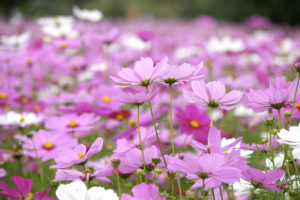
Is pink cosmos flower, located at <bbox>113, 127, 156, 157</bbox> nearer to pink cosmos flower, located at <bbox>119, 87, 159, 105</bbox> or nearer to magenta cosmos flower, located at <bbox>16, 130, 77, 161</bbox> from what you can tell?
pink cosmos flower, located at <bbox>119, 87, 159, 105</bbox>

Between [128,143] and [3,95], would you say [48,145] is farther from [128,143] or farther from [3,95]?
[3,95]

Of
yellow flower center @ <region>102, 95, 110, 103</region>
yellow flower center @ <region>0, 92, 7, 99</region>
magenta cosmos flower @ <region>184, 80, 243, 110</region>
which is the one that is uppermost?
magenta cosmos flower @ <region>184, 80, 243, 110</region>

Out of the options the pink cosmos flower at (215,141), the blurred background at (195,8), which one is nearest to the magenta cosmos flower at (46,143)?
the pink cosmos flower at (215,141)

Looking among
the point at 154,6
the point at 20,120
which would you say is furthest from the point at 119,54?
the point at 154,6

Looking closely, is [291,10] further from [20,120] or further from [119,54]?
[20,120]

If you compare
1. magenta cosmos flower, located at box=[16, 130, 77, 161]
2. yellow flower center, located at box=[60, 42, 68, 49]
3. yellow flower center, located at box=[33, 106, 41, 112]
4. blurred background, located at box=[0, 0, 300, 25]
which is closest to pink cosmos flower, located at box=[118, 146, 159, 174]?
magenta cosmos flower, located at box=[16, 130, 77, 161]

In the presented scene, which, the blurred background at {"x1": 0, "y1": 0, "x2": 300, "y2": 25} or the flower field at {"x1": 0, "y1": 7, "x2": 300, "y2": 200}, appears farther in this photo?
the blurred background at {"x1": 0, "y1": 0, "x2": 300, "y2": 25}

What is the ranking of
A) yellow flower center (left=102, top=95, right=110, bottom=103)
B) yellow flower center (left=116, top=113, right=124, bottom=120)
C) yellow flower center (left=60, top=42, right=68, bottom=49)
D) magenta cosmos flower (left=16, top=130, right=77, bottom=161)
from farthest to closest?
1. yellow flower center (left=60, top=42, right=68, bottom=49)
2. yellow flower center (left=102, top=95, right=110, bottom=103)
3. yellow flower center (left=116, top=113, right=124, bottom=120)
4. magenta cosmos flower (left=16, top=130, right=77, bottom=161)

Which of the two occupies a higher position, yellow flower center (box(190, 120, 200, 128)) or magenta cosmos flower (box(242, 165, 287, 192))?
yellow flower center (box(190, 120, 200, 128))
